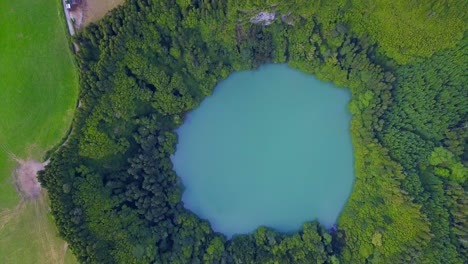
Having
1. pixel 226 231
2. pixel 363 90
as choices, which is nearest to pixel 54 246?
pixel 226 231

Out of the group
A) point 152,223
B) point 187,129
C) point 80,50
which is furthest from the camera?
point 187,129

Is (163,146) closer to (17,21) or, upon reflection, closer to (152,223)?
(152,223)

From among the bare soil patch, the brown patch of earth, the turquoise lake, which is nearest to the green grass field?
the bare soil patch

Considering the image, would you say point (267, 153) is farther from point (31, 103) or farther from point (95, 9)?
point (31, 103)

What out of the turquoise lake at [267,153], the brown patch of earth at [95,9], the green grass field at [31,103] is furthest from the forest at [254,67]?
the green grass field at [31,103]

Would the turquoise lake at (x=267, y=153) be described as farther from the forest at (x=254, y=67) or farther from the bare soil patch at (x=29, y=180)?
the bare soil patch at (x=29, y=180)

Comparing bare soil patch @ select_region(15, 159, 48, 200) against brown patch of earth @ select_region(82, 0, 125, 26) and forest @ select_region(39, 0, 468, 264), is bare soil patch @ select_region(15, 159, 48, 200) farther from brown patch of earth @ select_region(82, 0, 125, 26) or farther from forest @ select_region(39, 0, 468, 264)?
brown patch of earth @ select_region(82, 0, 125, 26)
